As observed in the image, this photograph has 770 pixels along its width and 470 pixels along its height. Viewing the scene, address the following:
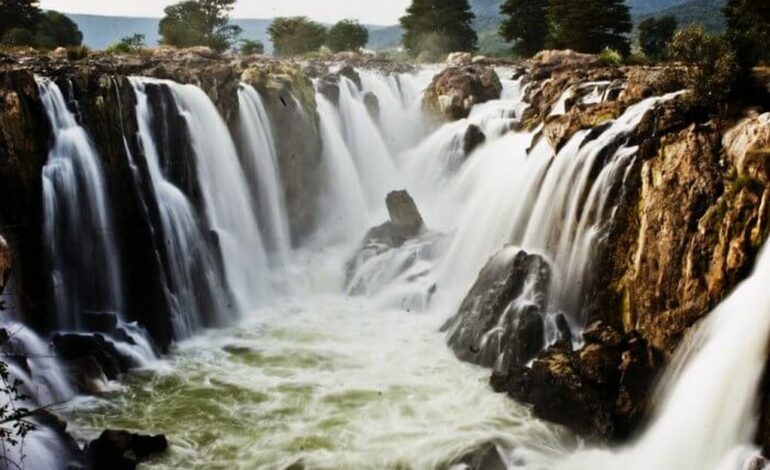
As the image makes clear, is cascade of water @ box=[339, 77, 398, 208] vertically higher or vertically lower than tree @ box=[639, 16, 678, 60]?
lower

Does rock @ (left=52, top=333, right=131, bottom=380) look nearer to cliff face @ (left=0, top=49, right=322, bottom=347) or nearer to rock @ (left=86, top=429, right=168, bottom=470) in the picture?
cliff face @ (left=0, top=49, right=322, bottom=347)

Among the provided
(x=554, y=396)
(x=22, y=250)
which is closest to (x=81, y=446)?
(x=22, y=250)

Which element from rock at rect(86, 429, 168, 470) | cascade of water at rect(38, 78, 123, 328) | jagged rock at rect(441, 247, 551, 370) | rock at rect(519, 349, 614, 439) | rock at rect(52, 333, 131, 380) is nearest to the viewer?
rock at rect(86, 429, 168, 470)

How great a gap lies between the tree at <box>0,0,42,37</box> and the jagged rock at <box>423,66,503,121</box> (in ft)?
85.3

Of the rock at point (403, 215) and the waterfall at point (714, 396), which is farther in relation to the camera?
the rock at point (403, 215)

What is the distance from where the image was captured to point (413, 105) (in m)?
33.0

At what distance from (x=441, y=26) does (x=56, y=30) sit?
34.5 m

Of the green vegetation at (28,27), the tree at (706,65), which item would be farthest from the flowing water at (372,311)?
the green vegetation at (28,27)

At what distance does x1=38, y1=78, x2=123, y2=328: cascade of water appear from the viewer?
51.1ft

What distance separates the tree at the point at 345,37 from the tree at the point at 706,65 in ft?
172

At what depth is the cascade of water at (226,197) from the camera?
2045 cm

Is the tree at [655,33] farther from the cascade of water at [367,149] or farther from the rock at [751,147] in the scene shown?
the rock at [751,147]

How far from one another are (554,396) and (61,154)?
13256 millimetres

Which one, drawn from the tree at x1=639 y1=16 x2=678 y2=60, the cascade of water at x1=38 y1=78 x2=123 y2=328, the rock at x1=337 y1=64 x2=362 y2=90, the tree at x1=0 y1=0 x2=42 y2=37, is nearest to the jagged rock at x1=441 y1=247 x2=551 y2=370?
the cascade of water at x1=38 y1=78 x2=123 y2=328
